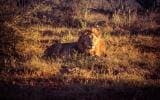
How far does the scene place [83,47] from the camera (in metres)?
9.19

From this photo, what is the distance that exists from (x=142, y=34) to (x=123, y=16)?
1.46m

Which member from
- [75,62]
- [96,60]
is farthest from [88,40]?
[75,62]

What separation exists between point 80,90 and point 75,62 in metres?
1.49

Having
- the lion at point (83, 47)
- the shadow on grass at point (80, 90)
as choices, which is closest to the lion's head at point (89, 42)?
Answer: the lion at point (83, 47)

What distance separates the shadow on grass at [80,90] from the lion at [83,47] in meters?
1.40

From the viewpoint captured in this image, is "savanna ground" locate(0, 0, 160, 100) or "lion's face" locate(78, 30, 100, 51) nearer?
"savanna ground" locate(0, 0, 160, 100)

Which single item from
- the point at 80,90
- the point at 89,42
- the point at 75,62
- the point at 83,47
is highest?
the point at 89,42

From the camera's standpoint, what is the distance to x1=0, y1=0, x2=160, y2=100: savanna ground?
24.3ft

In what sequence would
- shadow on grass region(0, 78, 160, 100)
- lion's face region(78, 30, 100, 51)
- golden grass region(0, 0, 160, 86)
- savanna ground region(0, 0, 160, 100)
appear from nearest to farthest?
shadow on grass region(0, 78, 160, 100) < savanna ground region(0, 0, 160, 100) < golden grass region(0, 0, 160, 86) < lion's face region(78, 30, 100, 51)

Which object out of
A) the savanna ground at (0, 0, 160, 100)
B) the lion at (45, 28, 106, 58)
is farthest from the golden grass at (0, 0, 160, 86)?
the lion at (45, 28, 106, 58)

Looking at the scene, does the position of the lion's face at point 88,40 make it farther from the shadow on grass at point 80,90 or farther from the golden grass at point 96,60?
the shadow on grass at point 80,90

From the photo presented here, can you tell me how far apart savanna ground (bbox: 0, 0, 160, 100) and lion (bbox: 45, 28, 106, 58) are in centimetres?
25

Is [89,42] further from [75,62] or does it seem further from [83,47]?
[75,62]

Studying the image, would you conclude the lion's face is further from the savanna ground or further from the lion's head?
the savanna ground
